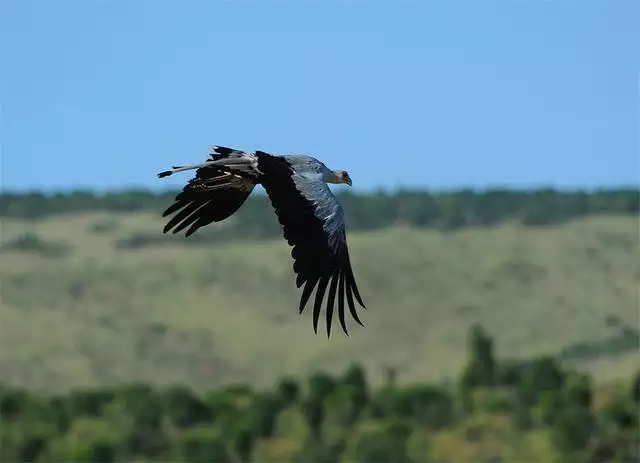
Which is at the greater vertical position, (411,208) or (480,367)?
(411,208)

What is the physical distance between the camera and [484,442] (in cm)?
8656

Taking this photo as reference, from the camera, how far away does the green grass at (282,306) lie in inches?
5032

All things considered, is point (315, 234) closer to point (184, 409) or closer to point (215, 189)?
point (215, 189)

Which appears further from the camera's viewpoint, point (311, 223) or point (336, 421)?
point (336, 421)

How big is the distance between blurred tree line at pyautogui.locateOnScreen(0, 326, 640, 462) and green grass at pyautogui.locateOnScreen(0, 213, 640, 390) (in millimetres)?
16439

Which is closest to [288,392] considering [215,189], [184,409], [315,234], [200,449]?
[184,409]

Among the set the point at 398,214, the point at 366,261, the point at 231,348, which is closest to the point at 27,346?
the point at 231,348

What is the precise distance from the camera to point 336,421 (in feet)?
314

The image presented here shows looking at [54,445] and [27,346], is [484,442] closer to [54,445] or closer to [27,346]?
[54,445]

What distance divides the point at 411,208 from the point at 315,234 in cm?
16306

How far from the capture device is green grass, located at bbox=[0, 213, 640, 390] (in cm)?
12781

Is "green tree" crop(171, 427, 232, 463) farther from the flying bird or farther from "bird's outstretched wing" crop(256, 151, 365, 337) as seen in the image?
"bird's outstretched wing" crop(256, 151, 365, 337)

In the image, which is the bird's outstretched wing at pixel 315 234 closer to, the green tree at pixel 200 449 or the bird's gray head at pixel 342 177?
the bird's gray head at pixel 342 177

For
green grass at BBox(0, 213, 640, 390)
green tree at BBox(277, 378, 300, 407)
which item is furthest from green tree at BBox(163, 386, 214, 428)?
green grass at BBox(0, 213, 640, 390)
